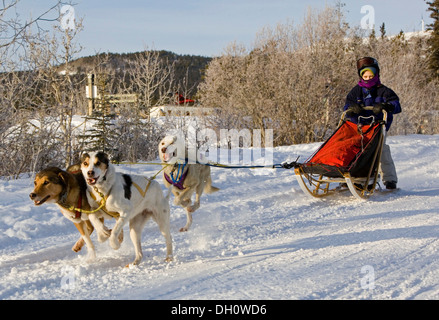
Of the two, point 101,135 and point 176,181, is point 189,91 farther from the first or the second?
point 176,181

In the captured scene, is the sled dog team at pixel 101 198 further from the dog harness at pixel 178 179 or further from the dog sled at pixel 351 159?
the dog sled at pixel 351 159

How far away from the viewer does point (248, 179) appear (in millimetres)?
8297

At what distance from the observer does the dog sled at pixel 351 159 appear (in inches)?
246

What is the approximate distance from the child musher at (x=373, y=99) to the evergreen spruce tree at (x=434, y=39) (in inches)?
1172

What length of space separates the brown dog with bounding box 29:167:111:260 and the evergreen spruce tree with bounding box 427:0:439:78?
34560 mm

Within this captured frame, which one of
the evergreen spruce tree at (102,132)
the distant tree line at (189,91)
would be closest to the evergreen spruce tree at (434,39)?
the distant tree line at (189,91)

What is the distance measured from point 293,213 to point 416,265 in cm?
242

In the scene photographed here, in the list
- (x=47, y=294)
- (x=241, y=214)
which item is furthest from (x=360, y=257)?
(x=47, y=294)

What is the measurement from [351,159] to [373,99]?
137 cm

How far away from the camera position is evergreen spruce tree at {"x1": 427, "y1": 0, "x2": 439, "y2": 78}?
115 ft

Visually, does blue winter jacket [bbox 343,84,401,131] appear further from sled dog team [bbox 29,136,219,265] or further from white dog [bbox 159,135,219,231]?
sled dog team [bbox 29,136,219,265]

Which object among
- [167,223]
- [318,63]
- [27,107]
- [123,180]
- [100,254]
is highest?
[318,63]
